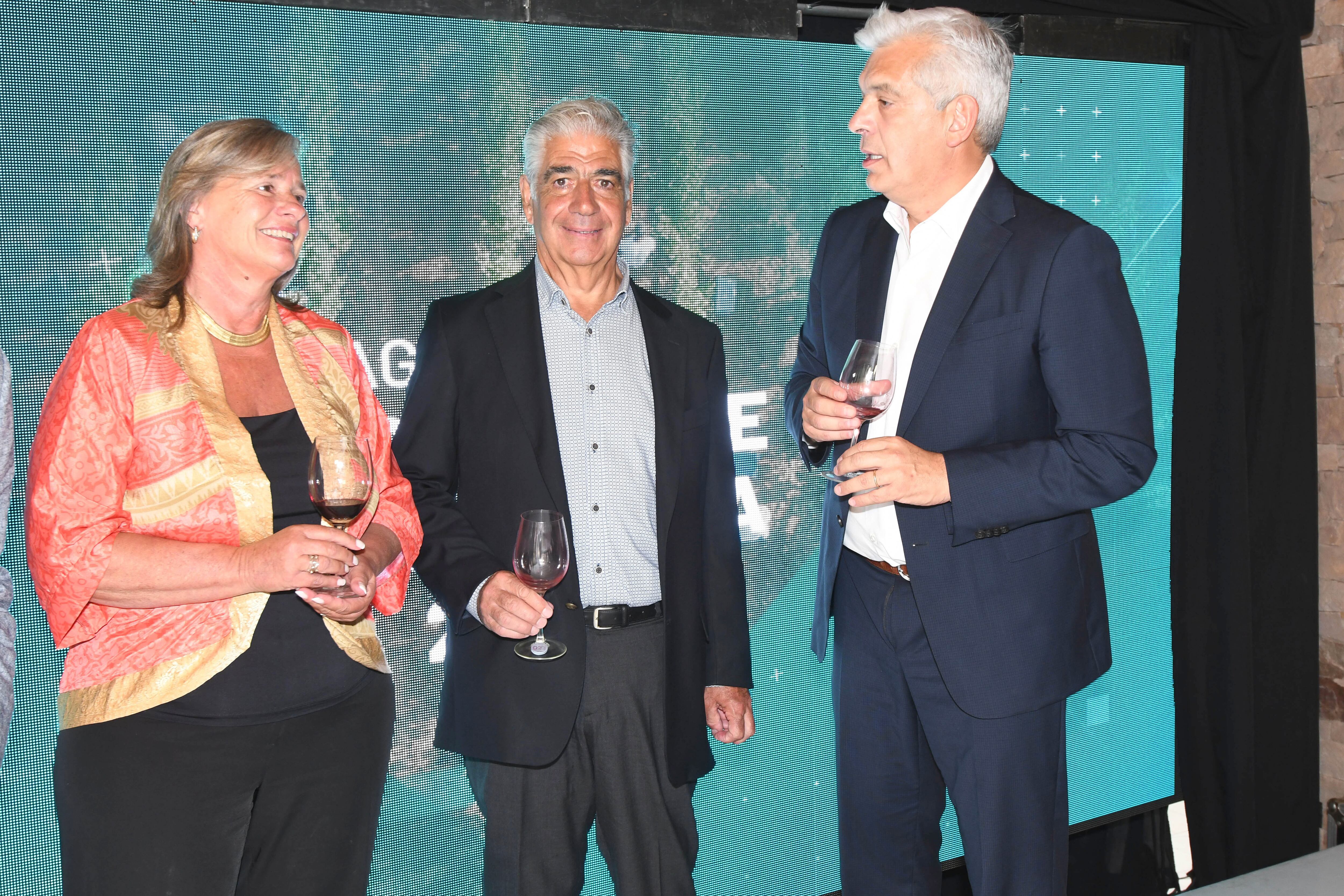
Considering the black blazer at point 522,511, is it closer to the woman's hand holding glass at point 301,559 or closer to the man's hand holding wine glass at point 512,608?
the man's hand holding wine glass at point 512,608

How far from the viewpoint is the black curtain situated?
3635mm

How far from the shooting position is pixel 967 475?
2.02 m

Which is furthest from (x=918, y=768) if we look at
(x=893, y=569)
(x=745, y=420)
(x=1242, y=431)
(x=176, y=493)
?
(x=1242, y=431)

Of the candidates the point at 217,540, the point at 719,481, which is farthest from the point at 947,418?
the point at 217,540

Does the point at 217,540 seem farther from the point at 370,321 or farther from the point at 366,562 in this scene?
the point at 370,321

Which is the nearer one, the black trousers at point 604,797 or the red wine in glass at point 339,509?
the red wine in glass at point 339,509

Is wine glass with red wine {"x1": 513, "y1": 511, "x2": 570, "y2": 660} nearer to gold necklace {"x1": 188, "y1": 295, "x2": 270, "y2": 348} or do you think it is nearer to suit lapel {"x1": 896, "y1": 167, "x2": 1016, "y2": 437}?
gold necklace {"x1": 188, "y1": 295, "x2": 270, "y2": 348}

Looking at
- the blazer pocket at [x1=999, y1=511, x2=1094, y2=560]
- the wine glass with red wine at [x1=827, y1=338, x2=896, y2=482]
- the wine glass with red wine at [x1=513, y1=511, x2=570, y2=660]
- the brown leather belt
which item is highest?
the wine glass with red wine at [x1=827, y1=338, x2=896, y2=482]

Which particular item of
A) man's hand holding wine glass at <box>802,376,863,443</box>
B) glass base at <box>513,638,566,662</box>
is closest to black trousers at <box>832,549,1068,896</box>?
man's hand holding wine glass at <box>802,376,863,443</box>

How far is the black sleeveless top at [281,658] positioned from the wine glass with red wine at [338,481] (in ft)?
0.55

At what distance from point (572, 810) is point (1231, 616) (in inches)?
103

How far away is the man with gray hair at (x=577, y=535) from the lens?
212 centimetres

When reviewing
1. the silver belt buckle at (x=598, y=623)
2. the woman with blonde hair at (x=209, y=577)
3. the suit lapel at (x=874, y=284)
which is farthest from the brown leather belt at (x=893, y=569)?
the woman with blonde hair at (x=209, y=577)

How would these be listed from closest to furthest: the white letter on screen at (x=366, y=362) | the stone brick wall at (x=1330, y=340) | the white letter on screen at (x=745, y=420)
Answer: the white letter on screen at (x=366, y=362) → the white letter on screen at (x=745, y=420) → the stone brick wall at (x=1330, y=340)
